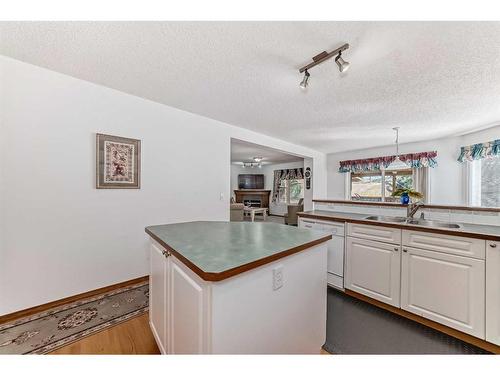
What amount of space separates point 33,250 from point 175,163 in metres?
1.56

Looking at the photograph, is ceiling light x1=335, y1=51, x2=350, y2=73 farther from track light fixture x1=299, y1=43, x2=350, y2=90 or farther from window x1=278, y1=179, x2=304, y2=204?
window x1=278, y1=179, x2=304, y2=204

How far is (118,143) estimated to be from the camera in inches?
89.3

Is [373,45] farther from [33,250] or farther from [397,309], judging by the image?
[33,250]

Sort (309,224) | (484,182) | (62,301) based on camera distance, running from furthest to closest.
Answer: (484,182), (309,224), (62,301)

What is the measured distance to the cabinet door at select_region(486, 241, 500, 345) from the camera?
1425 mm

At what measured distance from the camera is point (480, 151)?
11.6 ft

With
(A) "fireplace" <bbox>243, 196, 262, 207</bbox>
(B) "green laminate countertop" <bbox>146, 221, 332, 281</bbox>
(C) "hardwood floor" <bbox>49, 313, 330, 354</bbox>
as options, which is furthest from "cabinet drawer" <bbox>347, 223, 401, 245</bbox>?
(A) "fireplace" <bbox>243, 196, 262, 207</bbox>

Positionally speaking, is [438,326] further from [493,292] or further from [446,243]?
[446,243]

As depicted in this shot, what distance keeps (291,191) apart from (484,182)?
5055mm

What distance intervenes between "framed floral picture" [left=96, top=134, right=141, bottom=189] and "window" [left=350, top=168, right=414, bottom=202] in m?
5.29

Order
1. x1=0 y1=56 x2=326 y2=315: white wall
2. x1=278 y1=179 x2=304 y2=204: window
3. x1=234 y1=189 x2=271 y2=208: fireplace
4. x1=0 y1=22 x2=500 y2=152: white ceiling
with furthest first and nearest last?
x1=234 y1=189 x2=271 y2=208: fireplace < x1=278 y1=179 x2=304 y2=204: window < x1=0 y1=56 x2=326 y2=315: white wall < x1=0 y1=22 x2=500 y2=152: white ceiling

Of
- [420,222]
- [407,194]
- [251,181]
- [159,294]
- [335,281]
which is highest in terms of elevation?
[251,181]

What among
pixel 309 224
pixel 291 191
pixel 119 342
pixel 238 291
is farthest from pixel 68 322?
pixel 291 191

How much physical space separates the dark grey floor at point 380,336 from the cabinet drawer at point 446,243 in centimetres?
66
